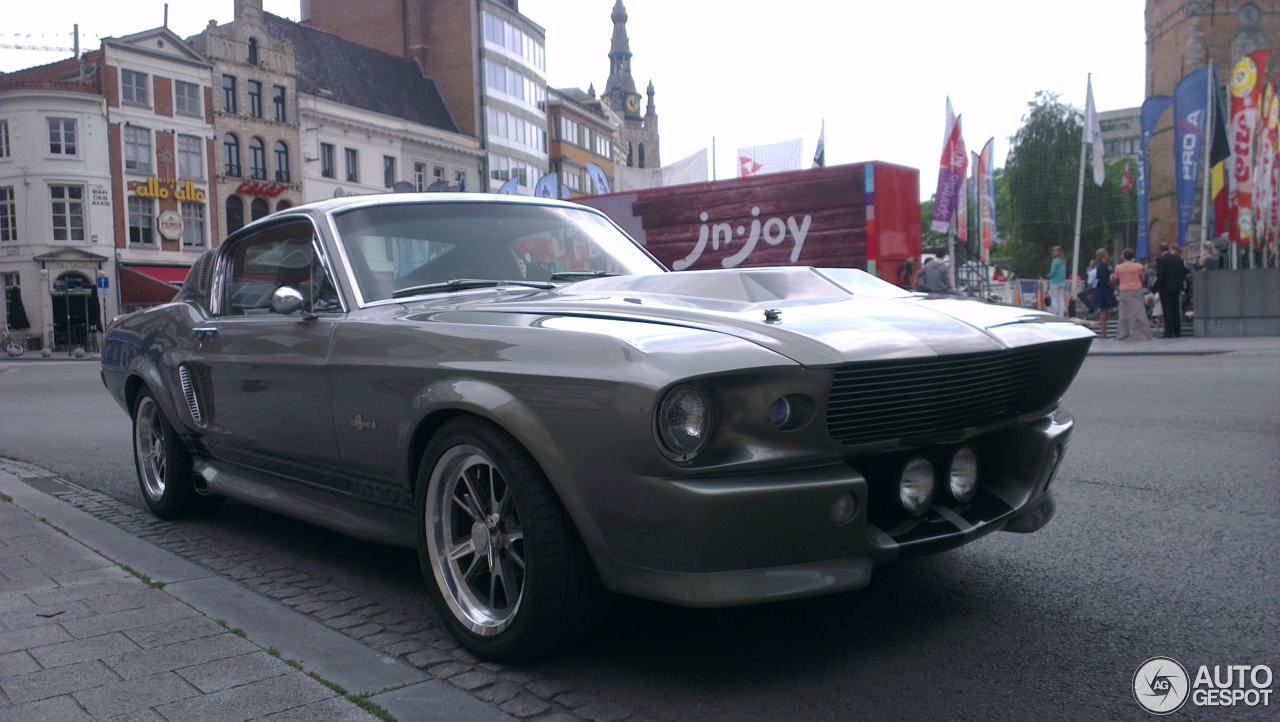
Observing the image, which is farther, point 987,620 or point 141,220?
point 141,220

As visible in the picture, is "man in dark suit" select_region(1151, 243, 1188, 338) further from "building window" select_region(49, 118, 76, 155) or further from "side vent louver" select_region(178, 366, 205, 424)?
"building window" select_region(49, 118, 76, 155)

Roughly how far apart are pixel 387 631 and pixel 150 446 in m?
2.77

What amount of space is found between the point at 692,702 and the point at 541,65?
64632 mm

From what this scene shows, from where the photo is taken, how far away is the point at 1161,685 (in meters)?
2.54

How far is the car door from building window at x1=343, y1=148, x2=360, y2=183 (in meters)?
45.7

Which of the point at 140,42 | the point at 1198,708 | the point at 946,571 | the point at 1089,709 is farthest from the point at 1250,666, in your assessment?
the point at 140,42

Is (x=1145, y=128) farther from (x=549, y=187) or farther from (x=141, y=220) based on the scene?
(x=141, y=220)

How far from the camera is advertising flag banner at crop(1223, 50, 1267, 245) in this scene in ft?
64.0

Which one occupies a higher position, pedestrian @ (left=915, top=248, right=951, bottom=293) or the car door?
pedestrian @ (left=915, top=248, right=951, bottom=293)

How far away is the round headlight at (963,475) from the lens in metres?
2.87

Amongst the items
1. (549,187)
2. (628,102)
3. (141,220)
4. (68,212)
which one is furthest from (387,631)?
(628,102)

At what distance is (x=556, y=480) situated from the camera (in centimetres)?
260

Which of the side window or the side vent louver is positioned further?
the side vent louver

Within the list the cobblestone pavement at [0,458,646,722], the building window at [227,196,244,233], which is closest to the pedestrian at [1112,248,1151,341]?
the cobblestone pavement at [0,458,646,722]
